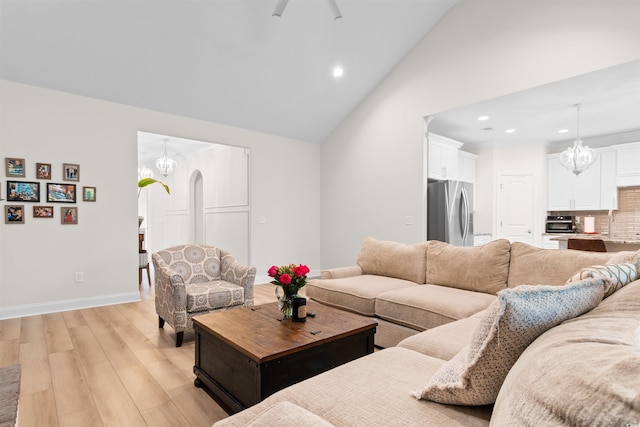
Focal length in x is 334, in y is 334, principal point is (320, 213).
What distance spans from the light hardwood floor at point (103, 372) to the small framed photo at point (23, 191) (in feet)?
4.41

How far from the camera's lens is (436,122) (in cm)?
509

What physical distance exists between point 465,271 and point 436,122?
289 centimetres

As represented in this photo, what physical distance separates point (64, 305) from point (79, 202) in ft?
4.11

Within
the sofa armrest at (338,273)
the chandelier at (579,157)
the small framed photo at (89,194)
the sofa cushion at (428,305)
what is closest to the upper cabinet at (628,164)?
the chandelier at (579,157)

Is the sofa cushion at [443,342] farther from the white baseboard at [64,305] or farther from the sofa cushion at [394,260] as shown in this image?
the white baseboard at [64,305]

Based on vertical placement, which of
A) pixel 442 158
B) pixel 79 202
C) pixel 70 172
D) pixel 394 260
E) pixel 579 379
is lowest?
pixel 394 260

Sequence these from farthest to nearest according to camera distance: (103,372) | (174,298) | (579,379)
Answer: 1. (174,298)
2. (103,372)
3. (579,379)

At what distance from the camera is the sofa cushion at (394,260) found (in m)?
3.40

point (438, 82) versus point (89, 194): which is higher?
point (438, 82)

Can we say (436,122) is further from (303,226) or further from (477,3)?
(303,226)

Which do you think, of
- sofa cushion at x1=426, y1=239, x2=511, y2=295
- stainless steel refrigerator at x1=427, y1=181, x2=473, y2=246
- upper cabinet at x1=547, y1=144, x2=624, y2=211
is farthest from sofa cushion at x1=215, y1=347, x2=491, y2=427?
upper cabinet at x1=547, y1=144, x2=624, y2=211

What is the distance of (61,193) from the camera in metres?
4.03

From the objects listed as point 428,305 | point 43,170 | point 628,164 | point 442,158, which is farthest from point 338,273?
point 628,164

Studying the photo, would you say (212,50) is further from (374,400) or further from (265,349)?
(374,400)
